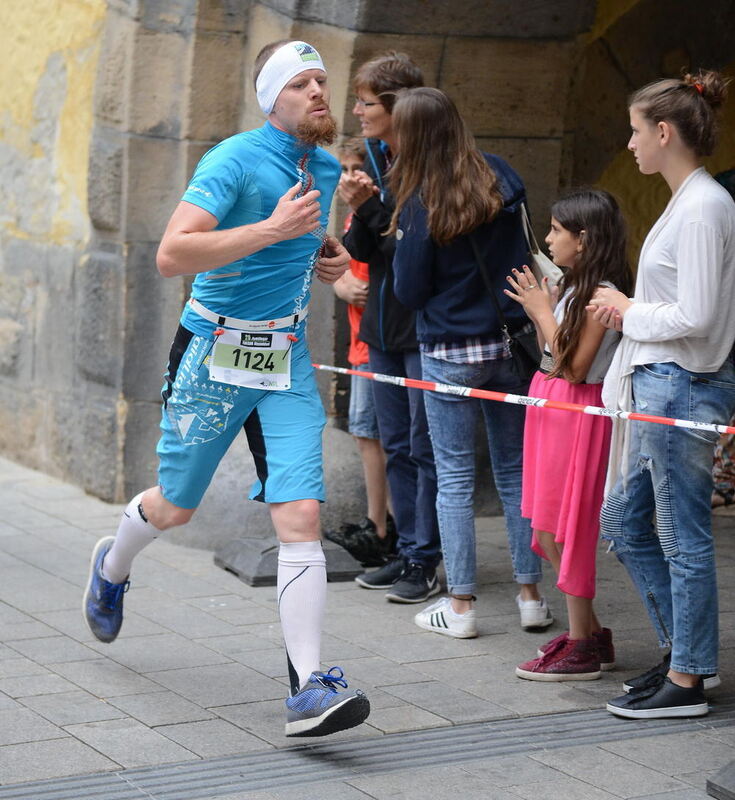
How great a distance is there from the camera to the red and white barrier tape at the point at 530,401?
167 inches

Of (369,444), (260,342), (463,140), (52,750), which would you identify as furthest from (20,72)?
(52,750)

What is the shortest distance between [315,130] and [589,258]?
1006 millimetres

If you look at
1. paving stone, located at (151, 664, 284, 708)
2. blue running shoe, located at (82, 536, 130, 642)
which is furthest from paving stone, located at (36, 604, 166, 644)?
paving stone, located at (151, 664, 284, 708)

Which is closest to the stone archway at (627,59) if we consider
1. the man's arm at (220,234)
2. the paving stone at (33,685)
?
the man's arm at (220,234)

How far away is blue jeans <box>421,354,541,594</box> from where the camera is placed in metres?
5.35

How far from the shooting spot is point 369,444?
21.1ft

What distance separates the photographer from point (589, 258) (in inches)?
188

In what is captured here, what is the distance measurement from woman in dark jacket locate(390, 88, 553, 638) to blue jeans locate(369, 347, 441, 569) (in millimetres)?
386

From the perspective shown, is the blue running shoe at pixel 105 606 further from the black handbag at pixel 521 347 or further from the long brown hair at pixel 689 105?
the long brown hair at pixel 689 105

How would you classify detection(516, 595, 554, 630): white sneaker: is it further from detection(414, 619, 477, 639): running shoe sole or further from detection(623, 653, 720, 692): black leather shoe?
detection(623, 653, 720, 692): black leather shoe

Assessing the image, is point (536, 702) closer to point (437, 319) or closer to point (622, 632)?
point (622, 632)

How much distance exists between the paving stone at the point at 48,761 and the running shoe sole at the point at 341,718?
1.71 ft

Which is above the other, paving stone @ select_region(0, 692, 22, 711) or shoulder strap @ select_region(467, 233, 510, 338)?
shoulder strap @ select_region(467, 233, 510, 338)

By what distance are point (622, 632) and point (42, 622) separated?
2.06 m
